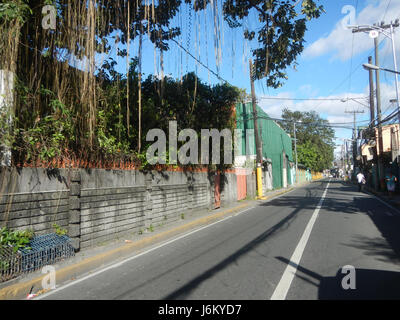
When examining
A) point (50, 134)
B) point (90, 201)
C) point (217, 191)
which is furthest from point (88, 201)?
point (217, 191)

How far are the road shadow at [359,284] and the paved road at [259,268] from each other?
0.01 meters

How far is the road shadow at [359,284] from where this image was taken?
162 inches

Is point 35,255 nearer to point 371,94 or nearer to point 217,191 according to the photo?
point 217,191

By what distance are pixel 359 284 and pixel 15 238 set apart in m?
5.35

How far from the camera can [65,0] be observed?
668cm

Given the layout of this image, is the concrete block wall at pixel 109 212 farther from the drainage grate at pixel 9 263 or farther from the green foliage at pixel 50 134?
the drainage grate at pixel 9 263

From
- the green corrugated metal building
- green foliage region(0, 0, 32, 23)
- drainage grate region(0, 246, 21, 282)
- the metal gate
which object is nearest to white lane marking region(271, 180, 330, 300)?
drainage grate region(0, 246, 21, 282)

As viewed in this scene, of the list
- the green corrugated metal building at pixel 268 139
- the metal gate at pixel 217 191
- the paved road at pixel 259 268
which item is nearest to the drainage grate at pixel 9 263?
the paved road at pixel 259 268

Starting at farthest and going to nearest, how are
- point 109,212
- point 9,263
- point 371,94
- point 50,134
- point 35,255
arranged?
point 371,94 → point 109,212 → point 50,134 → point 35,255 → point 9,263

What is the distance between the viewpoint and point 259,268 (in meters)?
5.43

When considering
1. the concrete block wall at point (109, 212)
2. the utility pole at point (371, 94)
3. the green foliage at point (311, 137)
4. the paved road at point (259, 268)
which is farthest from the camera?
the green foliage at point (311, 137)

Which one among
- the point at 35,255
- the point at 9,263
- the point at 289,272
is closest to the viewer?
the point at 9,263

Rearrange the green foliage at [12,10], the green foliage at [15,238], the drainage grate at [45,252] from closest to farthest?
the green foliage at [15,238]
the drainage grate at [45,252]
the green foliage at [12,10]
